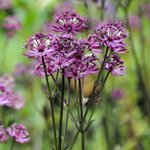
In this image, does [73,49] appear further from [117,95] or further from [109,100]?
[117,95]

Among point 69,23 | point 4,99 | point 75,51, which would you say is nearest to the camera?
point 75,51

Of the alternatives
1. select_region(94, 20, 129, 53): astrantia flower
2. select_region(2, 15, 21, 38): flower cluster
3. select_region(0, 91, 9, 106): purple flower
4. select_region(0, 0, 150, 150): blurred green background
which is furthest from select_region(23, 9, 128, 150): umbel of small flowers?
select_region(2, 15, 21, 38): flower cluster

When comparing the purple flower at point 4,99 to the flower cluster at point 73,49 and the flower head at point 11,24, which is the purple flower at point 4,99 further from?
the flower head at point 11,24

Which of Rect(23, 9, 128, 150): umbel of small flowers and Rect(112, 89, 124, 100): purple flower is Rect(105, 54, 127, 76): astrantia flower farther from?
Rect(112, 89, 124, 100): purple flower

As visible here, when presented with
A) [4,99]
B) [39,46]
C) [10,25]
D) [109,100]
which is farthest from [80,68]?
[10,25]

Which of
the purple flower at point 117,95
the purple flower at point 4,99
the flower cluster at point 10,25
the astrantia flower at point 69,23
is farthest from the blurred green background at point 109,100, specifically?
the astrantia flower at point 69,23

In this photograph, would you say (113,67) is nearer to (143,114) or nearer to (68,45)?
(68,45)

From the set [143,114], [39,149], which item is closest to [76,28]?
[39,149]

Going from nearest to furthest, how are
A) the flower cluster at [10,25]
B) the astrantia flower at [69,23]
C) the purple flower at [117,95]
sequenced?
the astrantia flower at [69,23] → the flower cluster at [10,25] → the purple flower at [117,95]
